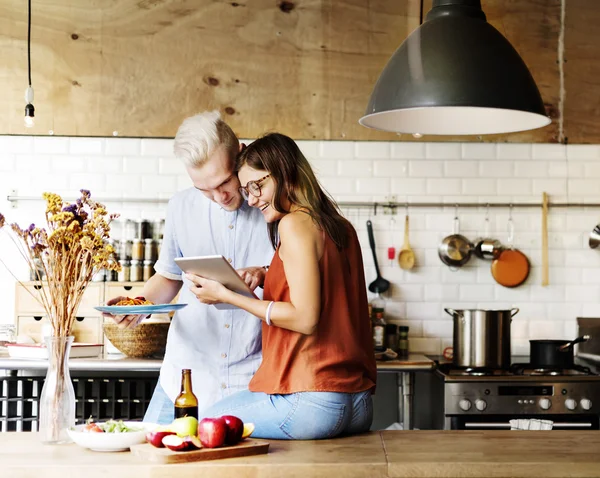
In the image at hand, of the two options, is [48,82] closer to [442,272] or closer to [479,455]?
[442,272]

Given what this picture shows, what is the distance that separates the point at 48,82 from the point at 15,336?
1631 mm

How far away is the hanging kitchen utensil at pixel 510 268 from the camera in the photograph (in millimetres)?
5414

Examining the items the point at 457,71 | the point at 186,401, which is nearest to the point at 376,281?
the point at 457,71

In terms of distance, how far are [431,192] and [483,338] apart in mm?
1149

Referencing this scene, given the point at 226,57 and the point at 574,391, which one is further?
the point at 226,57

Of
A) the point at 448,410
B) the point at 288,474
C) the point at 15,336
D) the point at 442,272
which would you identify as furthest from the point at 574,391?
the point at 15,336

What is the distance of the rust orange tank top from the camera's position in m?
2.47

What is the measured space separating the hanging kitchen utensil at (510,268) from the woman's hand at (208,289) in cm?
308

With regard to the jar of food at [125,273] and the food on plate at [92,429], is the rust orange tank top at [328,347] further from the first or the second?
the jar of food at [125,273]

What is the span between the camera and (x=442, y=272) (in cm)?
545

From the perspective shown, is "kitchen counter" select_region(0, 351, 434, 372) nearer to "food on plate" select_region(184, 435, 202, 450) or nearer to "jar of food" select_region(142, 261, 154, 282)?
"jar of food" select_region(142, 261, 154, 282)

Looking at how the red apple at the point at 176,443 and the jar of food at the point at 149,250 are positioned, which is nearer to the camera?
the red apple at the point at 176,443

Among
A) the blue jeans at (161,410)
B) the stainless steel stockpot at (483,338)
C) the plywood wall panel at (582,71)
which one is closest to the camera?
the blue jeans at (161,410)

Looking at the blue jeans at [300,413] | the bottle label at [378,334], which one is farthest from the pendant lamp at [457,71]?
the bottle label at [378,334]
